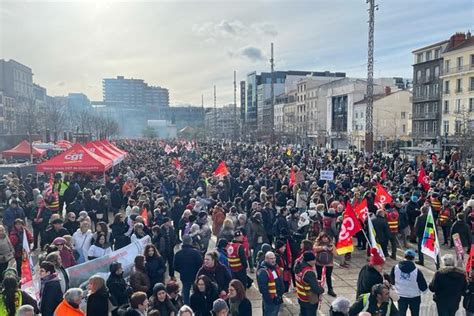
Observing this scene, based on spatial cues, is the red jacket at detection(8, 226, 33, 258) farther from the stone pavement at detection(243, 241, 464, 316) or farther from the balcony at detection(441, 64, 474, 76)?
the balcony at detection(441, 64, 474, 76)

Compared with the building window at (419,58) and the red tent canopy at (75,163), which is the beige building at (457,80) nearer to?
the building window at (419,58)

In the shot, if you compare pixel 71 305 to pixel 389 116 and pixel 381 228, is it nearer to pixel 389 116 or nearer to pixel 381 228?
pixel 381 228

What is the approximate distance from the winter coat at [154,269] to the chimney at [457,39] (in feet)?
188

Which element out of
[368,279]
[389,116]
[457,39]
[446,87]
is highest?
[457,39]

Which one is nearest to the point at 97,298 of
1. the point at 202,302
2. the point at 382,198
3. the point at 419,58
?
the point at 202,302

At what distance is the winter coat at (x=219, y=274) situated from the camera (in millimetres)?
6957

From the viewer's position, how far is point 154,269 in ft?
24.4

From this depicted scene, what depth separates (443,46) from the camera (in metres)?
57.3

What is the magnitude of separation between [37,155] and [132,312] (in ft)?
86.0

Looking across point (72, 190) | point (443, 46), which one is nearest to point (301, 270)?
point (72, 190)

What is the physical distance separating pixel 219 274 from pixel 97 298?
6.49ft

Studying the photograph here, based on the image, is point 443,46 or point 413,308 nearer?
point 413,308

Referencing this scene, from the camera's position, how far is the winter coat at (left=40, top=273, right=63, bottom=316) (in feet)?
20.5

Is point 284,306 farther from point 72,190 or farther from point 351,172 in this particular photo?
point 351,172
